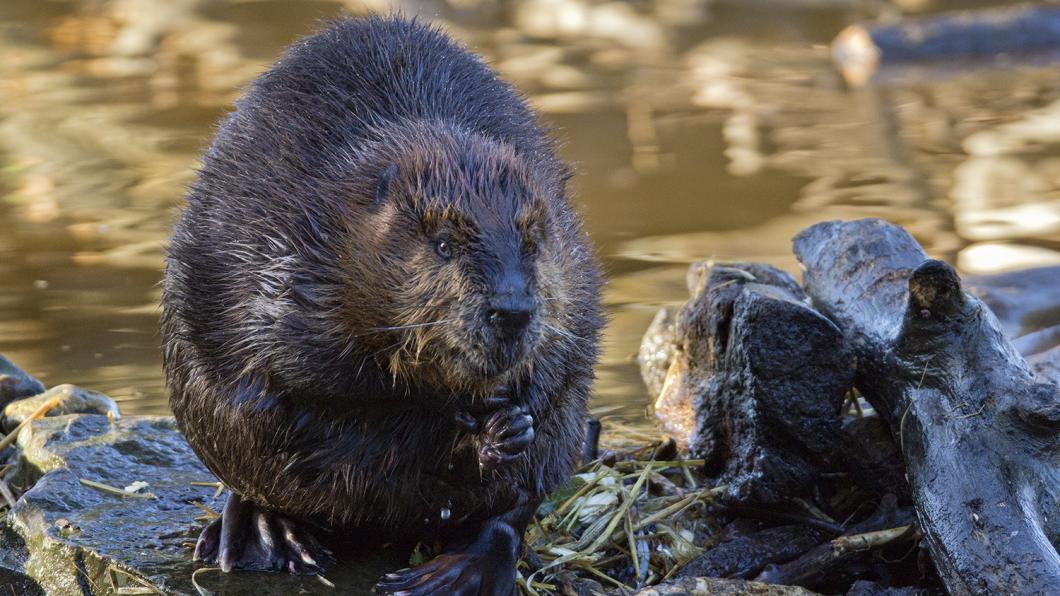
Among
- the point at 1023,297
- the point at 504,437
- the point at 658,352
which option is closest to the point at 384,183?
the point at 504,437

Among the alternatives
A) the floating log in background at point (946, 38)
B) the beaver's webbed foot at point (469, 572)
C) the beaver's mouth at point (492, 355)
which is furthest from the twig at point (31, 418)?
the floating log in background at point (946, 38)

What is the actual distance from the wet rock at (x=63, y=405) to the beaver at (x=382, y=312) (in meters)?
1.32

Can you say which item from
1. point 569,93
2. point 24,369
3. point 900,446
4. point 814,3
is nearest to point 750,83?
point 569,93

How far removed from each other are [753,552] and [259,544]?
1393 mm

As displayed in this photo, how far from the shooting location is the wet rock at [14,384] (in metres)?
5.27

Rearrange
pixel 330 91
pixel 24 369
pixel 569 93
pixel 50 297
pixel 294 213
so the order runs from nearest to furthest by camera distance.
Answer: pixel 294 213 < pixel 330 91 < pixel 24 369 < pixel 50 297 < pixel 569 93

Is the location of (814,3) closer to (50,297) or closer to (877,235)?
(50,297)

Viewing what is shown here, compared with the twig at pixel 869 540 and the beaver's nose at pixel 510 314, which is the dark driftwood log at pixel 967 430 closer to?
the twig at pixel 869 540

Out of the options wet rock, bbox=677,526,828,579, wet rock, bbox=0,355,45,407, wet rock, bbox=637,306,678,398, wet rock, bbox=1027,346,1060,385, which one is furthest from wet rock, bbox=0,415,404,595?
wet rock, bbox=1027,346,1060,385

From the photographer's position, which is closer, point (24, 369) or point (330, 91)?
point (330, 91)

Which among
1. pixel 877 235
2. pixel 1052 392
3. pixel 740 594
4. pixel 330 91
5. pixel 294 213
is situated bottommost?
pixel 740 594

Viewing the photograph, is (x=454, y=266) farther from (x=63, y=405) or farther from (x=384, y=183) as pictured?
(x=63, y=405)

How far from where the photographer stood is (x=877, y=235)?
440 cm

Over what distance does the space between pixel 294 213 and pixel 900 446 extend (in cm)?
174
